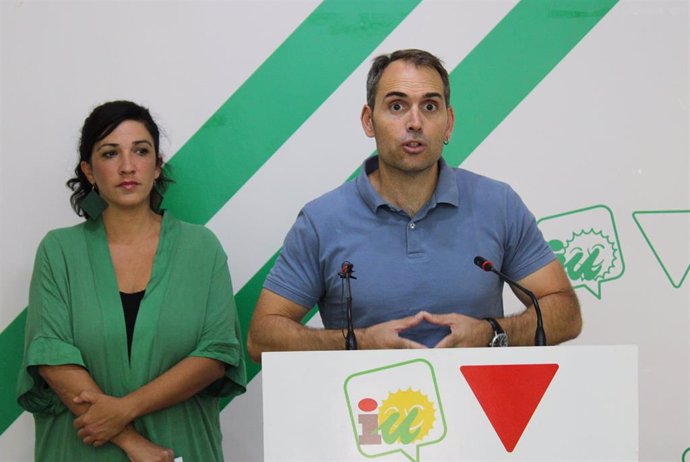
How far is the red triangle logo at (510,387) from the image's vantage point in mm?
1643

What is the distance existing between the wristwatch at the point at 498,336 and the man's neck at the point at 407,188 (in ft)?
1.50

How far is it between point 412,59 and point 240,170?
71 centimetres

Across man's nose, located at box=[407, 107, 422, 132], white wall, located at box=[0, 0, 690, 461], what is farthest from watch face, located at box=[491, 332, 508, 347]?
white wall, located at box=[0, 0, 690, 461]

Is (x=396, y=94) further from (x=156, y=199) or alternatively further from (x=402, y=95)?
(x=156, y=199)

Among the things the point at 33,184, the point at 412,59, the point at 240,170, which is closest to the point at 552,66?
the point at 412,59

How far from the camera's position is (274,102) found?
288 centimetres

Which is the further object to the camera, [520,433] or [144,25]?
[144,25]

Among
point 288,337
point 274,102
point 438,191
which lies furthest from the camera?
point 274,102

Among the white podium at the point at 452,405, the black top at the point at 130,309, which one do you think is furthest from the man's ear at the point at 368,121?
the white podium at the point at 452,405

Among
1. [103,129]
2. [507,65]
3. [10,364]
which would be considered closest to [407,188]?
[507,65]

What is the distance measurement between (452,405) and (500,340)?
1.71ft

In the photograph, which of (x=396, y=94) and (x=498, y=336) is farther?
(x=396, y=94)

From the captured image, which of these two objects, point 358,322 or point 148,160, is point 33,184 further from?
point 358,322

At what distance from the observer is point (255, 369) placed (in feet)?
9.48
